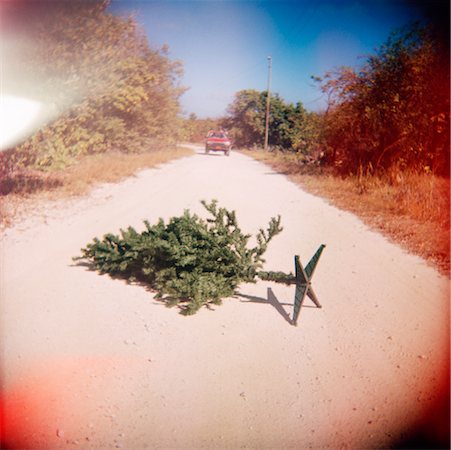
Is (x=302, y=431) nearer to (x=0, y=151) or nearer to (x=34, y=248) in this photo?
(x=34, y=248)

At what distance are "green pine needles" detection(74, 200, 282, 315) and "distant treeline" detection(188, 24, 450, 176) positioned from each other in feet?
24.2

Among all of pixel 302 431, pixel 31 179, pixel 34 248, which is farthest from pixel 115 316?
pixel 31 179

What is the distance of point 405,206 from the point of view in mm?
6434

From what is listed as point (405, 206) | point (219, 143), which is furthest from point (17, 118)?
point (219, 143)

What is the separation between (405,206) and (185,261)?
5.15 metres

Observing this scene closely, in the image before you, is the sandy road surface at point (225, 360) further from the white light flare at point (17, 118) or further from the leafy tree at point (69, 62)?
the leafy tree at point (69, 62)

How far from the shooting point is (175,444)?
1.78m

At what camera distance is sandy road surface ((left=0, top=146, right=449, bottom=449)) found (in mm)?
1859

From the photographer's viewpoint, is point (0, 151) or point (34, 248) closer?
point (34, 248)

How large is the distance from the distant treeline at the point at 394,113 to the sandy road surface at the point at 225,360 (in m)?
6.21

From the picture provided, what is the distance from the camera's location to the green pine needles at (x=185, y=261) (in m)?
3.18

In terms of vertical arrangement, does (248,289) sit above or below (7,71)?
below

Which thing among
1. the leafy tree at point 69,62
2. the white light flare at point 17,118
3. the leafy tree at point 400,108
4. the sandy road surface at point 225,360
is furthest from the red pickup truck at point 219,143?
the sandy road surface at point 225,360

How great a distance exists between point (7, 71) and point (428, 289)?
23.4ft
